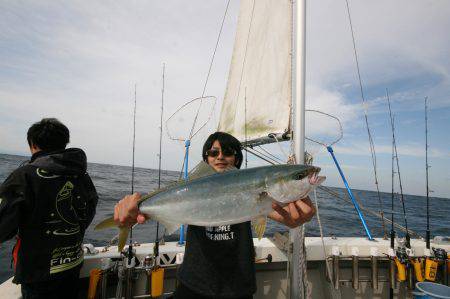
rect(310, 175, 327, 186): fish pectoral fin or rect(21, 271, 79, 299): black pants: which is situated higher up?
rect(310, 175, 327, 186): fish pectoral fin

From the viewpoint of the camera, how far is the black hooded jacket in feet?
9.97

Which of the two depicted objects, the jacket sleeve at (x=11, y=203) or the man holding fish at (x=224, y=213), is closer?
the man holding fish at (x=224, y=213)

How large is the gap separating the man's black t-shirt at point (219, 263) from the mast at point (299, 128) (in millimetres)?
1288

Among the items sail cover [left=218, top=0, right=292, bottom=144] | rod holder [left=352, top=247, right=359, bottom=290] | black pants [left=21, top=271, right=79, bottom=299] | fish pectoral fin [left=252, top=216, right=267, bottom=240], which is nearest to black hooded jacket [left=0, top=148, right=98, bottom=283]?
black pants [left=21, top=271, right=79, bottom=299]

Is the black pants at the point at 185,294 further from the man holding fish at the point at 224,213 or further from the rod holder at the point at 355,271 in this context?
the rod holder at the point at 355,271

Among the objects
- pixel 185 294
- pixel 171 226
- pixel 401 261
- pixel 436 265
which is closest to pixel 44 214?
pixel 171 226

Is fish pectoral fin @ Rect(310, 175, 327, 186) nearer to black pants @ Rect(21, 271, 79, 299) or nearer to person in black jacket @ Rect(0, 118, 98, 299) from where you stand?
person in black jacket @ Rect(0, 118, 98, 299)

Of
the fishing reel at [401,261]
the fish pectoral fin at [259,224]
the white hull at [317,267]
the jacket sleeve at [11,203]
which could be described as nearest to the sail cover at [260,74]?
the white hull at [317,267]

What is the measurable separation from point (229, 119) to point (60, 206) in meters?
4.74

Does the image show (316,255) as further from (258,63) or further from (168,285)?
(258,63)

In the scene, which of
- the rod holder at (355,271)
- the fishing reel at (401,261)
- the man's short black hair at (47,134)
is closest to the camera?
the man's short black hair at (47,134)

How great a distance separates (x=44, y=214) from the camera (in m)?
3.26

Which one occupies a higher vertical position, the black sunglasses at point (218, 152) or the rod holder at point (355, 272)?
the black sunglasses at point (218, 152)

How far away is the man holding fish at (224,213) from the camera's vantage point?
259 cm
